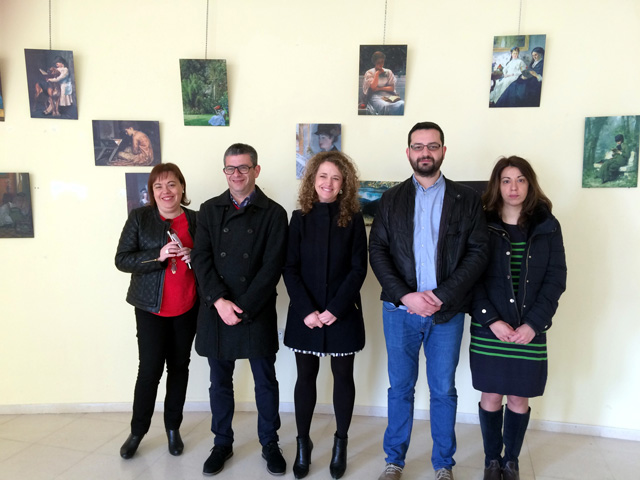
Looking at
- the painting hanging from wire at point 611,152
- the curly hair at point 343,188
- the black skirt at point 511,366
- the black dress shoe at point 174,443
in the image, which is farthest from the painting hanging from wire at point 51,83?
the painting hanging from wire at point 611,152

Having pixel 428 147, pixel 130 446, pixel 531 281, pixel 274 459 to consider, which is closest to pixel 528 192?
pixel 531 281

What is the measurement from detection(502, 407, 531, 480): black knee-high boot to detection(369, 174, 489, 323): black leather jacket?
58cm

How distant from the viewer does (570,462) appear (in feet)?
7.49

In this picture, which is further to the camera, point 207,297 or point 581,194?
point 581,194

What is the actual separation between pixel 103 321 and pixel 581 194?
10.2ft

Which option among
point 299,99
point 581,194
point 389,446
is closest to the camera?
point 389,446

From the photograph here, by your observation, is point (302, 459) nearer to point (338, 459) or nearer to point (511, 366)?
point (338, 459)

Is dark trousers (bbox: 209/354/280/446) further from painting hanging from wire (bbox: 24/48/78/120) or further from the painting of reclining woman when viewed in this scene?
the painting of reclining woman

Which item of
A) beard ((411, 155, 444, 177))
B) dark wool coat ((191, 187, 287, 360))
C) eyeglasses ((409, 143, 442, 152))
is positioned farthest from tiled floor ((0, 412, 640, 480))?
eyeglasses ((409, 143, 442, 152))

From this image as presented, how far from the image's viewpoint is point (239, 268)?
2.05 m

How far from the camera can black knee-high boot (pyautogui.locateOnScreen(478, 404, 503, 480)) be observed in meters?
2.03

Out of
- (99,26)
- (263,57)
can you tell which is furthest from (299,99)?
(99,26)

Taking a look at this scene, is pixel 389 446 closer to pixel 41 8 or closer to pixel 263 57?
pixel 263 57

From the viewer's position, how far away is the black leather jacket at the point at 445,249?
1.87 meters
